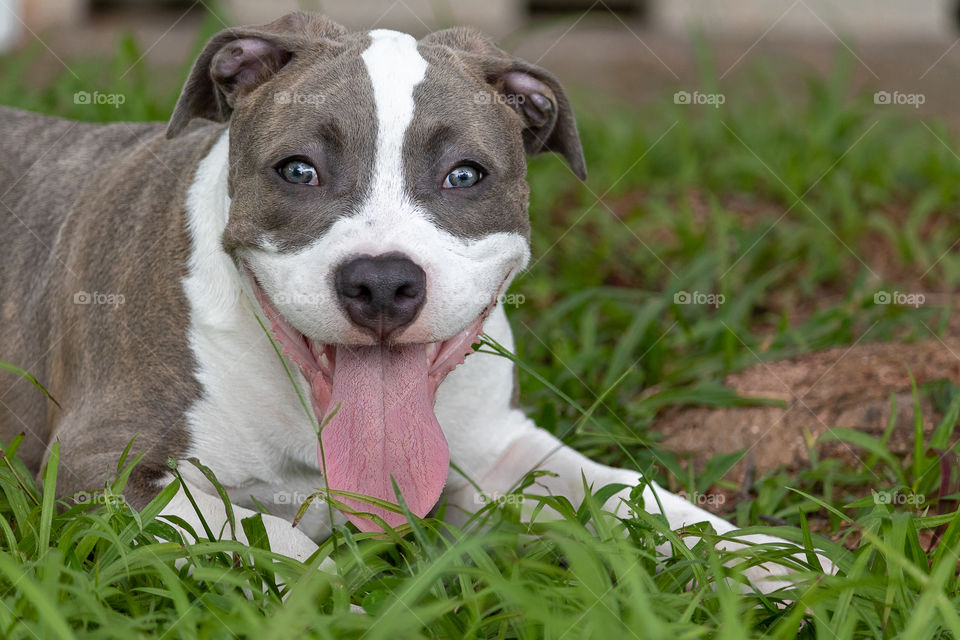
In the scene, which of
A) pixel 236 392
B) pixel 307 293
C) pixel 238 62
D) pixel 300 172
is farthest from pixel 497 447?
pixel 238 62

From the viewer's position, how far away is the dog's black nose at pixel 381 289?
2871 mm

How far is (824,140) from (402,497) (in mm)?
4527

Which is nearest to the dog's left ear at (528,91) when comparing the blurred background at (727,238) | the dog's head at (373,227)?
the dog's head at (373,227)

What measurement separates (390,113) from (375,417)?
2.63 ft

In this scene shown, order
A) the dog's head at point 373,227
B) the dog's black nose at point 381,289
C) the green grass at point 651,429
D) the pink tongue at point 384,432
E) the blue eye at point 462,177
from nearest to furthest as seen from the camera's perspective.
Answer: the green grass at point 651,429 → the dog's black nose at point 381,289 → the dog's head at point 373,227 → the pink tongue at point 384,432 → the blue eye at point 462,177

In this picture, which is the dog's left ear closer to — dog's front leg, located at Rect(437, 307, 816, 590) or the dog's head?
the dog's head

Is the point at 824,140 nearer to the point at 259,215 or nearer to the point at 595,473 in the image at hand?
the point at 595,473

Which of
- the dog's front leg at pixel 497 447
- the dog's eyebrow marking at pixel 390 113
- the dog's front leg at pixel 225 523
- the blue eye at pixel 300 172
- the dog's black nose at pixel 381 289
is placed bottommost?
the dog's front leg at pixel 225 523

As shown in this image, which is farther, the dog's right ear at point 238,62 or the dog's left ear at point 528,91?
the dog's left ear at point 528,91

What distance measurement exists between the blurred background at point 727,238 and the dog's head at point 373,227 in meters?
0.58

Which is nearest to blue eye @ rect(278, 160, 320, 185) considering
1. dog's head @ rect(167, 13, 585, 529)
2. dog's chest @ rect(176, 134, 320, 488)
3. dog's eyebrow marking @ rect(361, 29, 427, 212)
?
dog's head @ rect(167, 13, 585, 529)

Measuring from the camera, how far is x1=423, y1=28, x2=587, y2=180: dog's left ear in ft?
11.6

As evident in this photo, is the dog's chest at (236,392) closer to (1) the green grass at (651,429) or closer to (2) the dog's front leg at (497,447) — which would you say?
(1) the green grass at (651,429)

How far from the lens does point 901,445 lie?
4.10 meters
